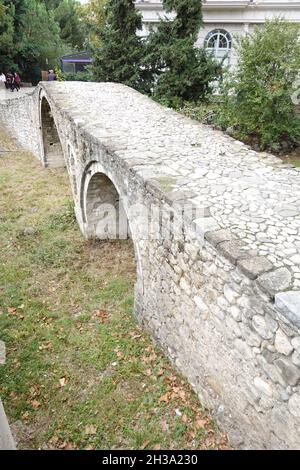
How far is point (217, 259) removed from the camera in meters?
3.79

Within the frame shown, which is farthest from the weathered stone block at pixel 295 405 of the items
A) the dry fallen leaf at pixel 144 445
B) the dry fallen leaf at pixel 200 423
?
the dry fallen leaf at pixel 144 445

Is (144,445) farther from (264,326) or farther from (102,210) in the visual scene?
(102,210)

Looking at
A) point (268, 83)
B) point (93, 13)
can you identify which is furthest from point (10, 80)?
point (268, 83)

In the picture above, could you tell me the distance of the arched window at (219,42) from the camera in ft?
51.6

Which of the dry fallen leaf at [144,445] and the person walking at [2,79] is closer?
the dry fallen leaf at [144,445]

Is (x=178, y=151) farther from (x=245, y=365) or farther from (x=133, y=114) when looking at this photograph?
(x=245, y=365)

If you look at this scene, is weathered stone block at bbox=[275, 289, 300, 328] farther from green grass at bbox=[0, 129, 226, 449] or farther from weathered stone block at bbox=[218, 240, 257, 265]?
green grass at bbox=[0, 129, 226, 449]

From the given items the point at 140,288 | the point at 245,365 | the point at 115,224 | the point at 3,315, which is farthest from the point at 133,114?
the point at 245,365

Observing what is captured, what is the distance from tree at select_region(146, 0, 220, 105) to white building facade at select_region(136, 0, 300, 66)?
3050 mm

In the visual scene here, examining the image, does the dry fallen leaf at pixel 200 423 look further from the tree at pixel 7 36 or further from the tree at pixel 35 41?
the tree at pixel 35 41

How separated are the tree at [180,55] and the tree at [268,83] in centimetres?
174

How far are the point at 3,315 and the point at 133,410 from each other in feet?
10.3

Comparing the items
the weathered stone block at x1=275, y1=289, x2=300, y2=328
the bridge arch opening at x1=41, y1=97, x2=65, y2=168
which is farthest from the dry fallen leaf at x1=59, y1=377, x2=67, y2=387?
the bridge arch opening at x1=41, y1=97, x2=65, y2=168
